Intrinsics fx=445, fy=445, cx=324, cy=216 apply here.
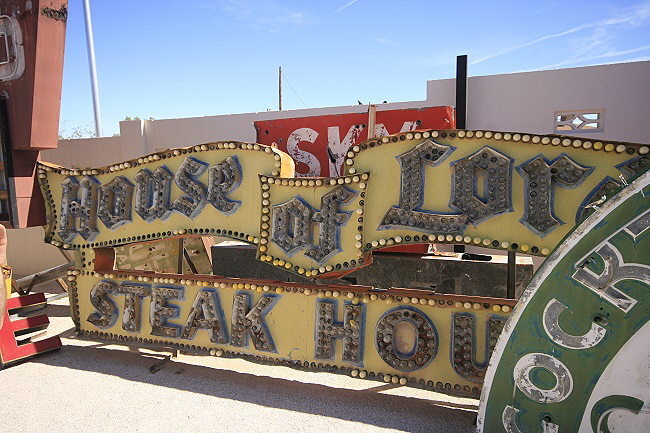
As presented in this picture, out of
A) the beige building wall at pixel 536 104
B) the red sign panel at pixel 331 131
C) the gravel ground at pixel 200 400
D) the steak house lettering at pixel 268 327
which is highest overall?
the beige building wall at pixel 536 104

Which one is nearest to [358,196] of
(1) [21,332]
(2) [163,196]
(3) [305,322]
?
(3) [305,322]

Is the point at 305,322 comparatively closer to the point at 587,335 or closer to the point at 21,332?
the point at 587,335

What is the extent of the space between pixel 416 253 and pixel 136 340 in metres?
3.53

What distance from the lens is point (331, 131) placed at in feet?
17.6

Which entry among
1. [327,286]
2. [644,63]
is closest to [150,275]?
[327,286]

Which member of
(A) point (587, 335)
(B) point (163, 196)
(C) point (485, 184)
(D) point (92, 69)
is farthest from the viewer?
(D) point (92, 69)

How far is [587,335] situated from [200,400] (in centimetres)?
305

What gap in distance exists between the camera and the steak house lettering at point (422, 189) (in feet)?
10.3

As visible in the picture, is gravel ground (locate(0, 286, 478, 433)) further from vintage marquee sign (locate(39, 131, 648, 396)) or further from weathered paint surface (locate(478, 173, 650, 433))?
weathered paint surface (locate(478, 173, 650, 433))

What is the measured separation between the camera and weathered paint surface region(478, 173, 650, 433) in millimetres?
2154

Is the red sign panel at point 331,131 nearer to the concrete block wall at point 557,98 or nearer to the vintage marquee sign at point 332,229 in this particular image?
the vintage marquee sign at point 332,229

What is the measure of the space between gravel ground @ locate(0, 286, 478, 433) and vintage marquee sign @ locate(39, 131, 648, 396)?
1.01 feet

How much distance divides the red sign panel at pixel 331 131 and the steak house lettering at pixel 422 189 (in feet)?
4.78

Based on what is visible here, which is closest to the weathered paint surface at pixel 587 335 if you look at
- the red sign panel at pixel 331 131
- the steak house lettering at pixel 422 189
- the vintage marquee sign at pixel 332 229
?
the vintage marquee sign at pixel 332 229
